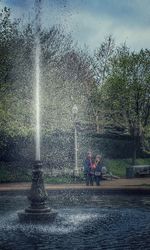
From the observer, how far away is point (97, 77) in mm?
57156

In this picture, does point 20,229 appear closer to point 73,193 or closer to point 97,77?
point 73,193

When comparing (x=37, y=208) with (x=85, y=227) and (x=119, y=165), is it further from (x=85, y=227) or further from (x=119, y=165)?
(x=119, y=165)

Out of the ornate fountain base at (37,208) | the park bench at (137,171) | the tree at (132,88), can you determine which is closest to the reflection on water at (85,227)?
the ornate fountain base at (37,208)

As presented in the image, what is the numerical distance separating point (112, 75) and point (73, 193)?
21.0 metres

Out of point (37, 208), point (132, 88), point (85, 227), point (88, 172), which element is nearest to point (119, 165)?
point (132, 88)

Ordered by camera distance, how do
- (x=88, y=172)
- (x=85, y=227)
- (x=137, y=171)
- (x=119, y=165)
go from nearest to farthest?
(x=85, y=227)
(x=88, y=172)
(x=137, y=171)
(x=119, y=165)

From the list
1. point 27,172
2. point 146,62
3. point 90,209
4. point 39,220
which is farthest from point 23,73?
point 39,220

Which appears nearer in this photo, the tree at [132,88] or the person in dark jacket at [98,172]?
the person in dark jacket at [98,172]

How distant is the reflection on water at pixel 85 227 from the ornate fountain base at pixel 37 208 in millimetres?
294

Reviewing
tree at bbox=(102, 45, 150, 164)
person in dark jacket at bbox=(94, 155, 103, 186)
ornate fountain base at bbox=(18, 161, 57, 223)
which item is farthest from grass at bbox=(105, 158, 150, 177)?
ornate fountain base at bbox=(18, 161, 57, 223)

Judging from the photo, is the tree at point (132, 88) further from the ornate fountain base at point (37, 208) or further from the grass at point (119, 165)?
the ornate fountain base at point (37, 208)

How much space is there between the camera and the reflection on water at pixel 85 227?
36.8ft

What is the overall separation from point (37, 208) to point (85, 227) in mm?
1910

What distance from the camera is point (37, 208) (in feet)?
49.1
